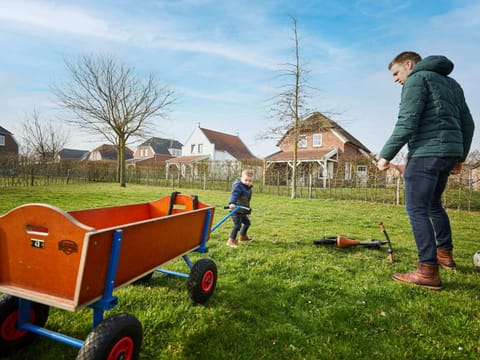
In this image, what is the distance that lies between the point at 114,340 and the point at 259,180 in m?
15.5

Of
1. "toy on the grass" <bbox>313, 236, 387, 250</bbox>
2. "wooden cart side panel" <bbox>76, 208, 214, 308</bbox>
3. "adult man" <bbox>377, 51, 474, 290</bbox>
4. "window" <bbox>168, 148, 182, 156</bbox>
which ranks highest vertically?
"window" <bbox>168, 148, 182, 156</bbox>

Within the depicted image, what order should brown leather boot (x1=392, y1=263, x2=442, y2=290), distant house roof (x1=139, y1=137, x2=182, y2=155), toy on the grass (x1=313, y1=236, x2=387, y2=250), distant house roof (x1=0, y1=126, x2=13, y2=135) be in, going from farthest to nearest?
distant house roof (x1=139, y1=137, x2=182, y2=155), distant house roof (x1=0, y1=126, x2=13, y2=135), toy on the grass (x1=313, y1=236, x2=387, y2=250), brown leather boot (x1=392, y1=263, x2=442, y2=290)

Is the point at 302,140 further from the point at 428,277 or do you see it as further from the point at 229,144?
the point at 229,144

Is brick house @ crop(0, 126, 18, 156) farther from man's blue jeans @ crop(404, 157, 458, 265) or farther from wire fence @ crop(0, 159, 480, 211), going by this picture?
man's blue jeans @ crop(404, 157, 458, 265)

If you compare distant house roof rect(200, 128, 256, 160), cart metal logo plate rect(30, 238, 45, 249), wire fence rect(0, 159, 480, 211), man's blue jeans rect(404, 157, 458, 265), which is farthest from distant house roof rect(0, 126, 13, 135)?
man's blue jeans rect(404, 157, 458, 265)

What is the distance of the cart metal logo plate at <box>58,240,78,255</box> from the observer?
4.75ft

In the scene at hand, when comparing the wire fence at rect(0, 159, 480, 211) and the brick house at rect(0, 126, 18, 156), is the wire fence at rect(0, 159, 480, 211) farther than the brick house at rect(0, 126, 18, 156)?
No

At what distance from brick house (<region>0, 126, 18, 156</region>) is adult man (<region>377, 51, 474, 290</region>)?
47.0m

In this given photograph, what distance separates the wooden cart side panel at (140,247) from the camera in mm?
1404

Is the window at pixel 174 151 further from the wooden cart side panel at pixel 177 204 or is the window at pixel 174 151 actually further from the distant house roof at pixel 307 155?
the wooden cart side panel at pixel 177 204

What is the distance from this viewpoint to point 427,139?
2.84 metres

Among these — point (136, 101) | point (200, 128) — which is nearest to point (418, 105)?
point (136, 101)

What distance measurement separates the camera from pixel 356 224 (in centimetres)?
666

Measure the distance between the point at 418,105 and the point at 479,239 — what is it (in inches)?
163
